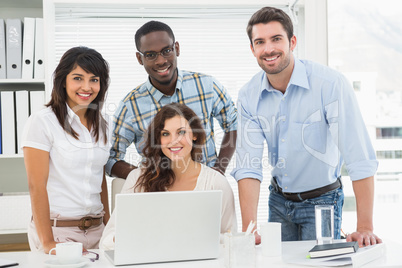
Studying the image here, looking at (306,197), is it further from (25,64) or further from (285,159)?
(25,64)

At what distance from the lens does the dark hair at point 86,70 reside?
207 cm

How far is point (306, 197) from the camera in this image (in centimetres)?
217

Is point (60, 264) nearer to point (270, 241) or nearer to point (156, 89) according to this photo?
point (270, 241)

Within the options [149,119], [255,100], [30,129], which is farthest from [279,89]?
[30,129]

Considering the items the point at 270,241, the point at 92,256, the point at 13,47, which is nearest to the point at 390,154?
the point at 270,241

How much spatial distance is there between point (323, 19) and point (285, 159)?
4.41 ft

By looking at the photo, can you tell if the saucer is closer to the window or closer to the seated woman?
the seated woman

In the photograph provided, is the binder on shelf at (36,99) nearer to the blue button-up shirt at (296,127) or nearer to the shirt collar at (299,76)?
the blue button-up shirt at (296,127)

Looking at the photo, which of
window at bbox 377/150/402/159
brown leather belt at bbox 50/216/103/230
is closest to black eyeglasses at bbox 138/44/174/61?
brown leather belt at bbox 50/216/103/230

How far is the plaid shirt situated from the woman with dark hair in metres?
0.34

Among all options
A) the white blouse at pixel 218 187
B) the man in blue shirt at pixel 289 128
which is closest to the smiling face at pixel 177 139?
the white blouse at pixel 218 187

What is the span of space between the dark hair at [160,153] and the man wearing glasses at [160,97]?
9.8 inches

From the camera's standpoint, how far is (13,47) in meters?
2.71

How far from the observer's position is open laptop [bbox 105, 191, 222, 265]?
146 centimetres
